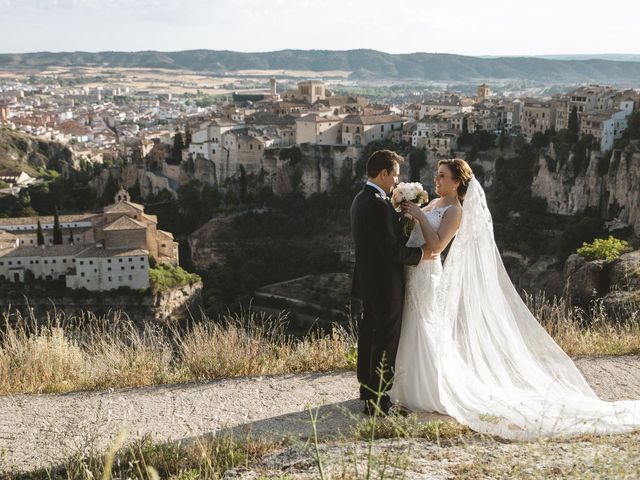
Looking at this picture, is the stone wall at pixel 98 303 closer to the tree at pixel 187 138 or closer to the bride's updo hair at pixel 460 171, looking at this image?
the tree at pixel 187 138

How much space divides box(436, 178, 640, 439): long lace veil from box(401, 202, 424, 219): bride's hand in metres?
0.36

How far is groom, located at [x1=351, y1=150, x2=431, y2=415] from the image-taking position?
4113 mm

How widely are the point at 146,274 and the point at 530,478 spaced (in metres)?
22.4

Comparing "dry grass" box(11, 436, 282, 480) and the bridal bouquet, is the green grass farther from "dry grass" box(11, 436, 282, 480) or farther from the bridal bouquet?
"dry grass" box(11, 436, 282, 480)

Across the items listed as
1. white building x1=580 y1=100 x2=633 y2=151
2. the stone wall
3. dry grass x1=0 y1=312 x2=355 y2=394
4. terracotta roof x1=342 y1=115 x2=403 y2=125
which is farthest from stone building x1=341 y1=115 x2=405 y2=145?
dry grass x1=0 y1=312 x2=355 y2=394

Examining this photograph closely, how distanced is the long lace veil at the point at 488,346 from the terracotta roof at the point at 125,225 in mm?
21299

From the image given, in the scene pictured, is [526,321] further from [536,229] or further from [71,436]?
[536,229]

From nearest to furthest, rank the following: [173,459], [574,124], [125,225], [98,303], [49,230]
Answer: [173,459] < [98,303] < [125,225] < [49,230] < [574,124]

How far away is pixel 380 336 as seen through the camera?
4.18 metres

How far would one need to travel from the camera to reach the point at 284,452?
353 centimetres

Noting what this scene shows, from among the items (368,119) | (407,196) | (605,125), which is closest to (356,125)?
(368,119)

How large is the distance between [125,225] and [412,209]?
21684mm

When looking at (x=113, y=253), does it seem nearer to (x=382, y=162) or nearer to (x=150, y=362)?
(x=150, y=362)

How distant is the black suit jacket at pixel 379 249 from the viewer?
4.11 m
